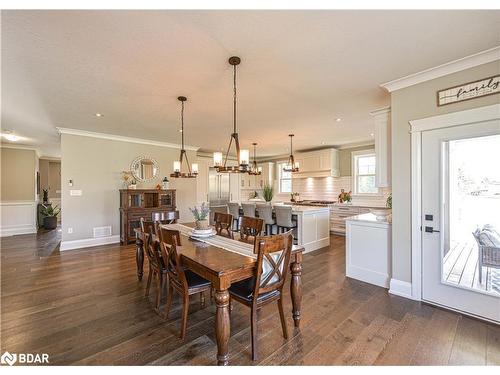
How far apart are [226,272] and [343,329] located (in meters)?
1.31

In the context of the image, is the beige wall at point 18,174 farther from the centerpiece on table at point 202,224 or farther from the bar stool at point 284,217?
the bar stool at point 284,217

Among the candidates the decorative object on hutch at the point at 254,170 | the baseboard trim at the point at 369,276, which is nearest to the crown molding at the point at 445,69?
the decorative object on hutch at the point at 254,170

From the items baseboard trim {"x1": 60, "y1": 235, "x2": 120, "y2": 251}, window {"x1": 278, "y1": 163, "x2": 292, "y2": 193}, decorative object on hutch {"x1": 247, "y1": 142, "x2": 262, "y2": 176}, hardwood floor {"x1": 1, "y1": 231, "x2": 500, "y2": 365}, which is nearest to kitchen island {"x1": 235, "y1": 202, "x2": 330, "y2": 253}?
decorative object on hutch {"x1": 247, "y1": 142, "x2": 262, "y2": 176}

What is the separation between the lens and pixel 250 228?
117 inches

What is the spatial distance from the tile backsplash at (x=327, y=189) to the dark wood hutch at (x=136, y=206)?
4.35m

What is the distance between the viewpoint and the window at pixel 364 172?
20.7 feet

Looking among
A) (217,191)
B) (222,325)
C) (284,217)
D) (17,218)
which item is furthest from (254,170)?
(17,218)

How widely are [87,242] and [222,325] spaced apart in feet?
15.9

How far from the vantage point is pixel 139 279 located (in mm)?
3229

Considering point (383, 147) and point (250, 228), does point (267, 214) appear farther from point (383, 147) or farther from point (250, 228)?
point (383, 147)

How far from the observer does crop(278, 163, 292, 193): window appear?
846cm

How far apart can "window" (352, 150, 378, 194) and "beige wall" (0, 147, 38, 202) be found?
9.50 meters

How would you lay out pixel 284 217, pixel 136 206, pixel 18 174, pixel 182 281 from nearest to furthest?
1. pixel 182 281
2. pixel 284 217
3. pixel 136 206
4. pixel 18 174
